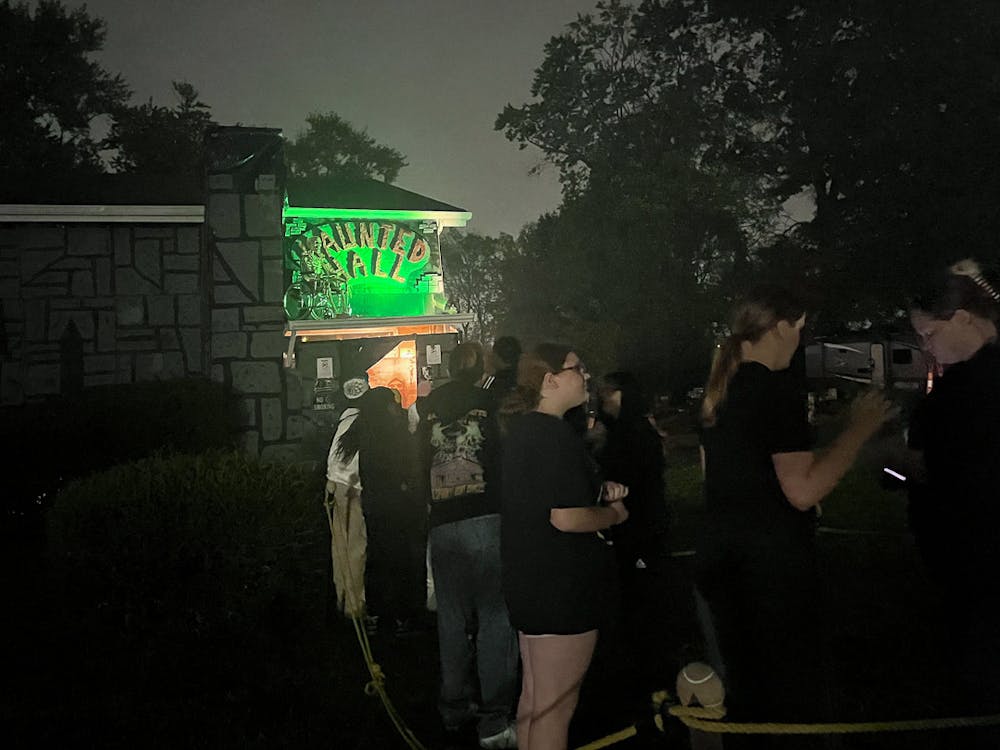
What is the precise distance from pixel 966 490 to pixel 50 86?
4276cm

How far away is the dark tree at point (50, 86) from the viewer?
120ft

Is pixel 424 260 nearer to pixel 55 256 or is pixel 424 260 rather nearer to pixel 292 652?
pixel 55 256

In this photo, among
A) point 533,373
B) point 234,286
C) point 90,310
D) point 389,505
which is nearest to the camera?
point 533,373

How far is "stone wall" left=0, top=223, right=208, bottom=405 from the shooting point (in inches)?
680

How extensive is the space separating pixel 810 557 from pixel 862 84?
30.5m

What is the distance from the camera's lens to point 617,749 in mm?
4445

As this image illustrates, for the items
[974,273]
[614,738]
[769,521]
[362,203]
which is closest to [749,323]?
[769,521]

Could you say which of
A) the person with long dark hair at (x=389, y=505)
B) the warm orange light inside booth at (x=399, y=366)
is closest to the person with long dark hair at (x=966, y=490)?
the person with long dark hair at (x=389, y=505)

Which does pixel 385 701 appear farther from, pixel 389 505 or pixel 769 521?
pixel 769 521

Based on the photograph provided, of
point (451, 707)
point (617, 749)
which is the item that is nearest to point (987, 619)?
point (617, 749)

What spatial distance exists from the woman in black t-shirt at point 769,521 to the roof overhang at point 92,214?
51.6ft

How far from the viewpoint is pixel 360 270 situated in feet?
67.6

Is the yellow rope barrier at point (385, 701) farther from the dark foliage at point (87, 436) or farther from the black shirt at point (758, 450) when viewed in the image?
the dark foliage at point (87, 436)

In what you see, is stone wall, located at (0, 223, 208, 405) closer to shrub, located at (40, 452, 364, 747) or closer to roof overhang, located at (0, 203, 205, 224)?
roof overhang, located at (0, 203, 205, 224)
